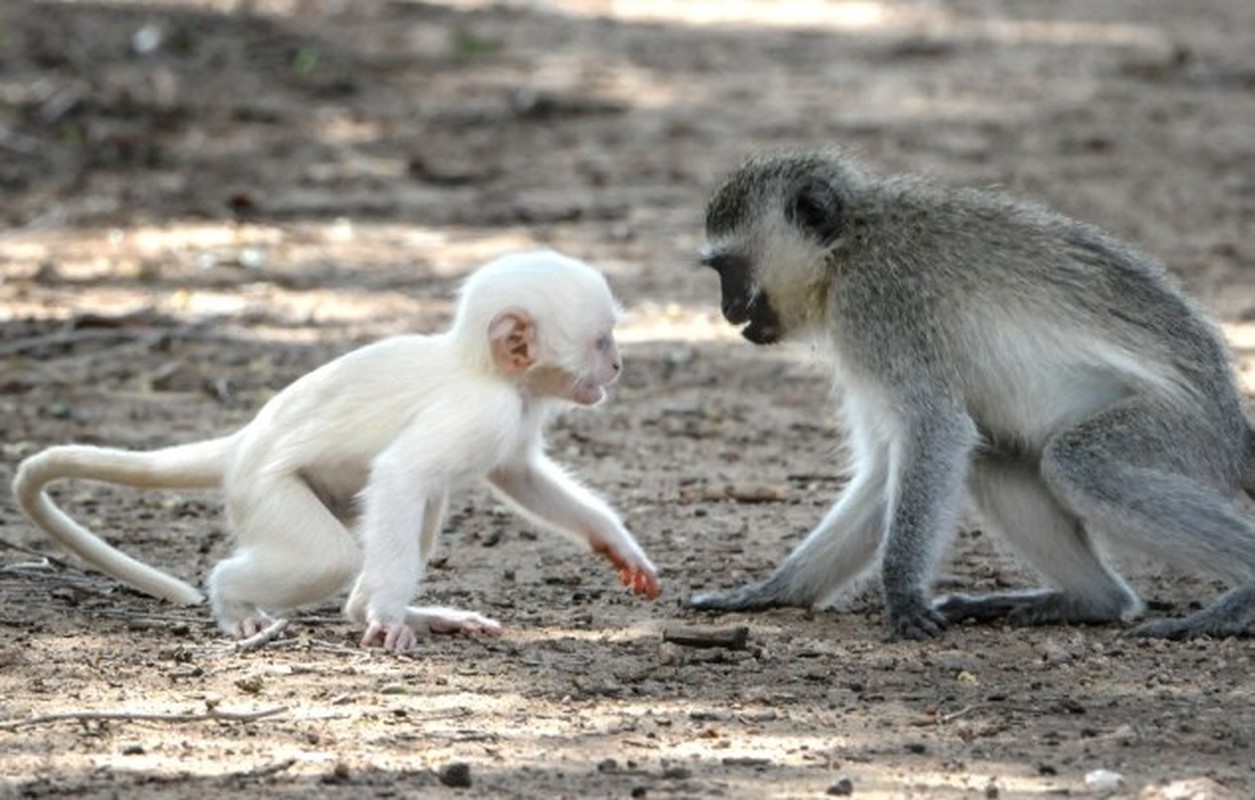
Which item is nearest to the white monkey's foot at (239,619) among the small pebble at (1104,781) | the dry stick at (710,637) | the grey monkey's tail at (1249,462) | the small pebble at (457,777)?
the dry stick at (710,637)

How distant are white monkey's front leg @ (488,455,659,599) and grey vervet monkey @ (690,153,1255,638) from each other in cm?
23

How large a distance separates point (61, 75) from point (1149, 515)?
33.6ft

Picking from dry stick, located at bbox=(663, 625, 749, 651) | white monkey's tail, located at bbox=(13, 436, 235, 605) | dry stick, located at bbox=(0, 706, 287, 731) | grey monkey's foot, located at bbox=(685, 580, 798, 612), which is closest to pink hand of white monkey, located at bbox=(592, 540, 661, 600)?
grey monkey's foot, located at bbox=(685, 580, 798, 612)

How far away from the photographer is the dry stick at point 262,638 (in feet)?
19.9

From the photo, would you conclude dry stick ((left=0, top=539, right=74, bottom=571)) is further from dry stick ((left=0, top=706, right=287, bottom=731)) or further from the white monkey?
dry stick ((left=0, top=706, right=287, bottom=731))

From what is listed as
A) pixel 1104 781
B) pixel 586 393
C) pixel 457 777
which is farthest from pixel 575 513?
pixel 1104 781

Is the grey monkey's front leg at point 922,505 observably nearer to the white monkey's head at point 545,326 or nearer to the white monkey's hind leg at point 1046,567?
the white monkey's hind leg at point 1046,567

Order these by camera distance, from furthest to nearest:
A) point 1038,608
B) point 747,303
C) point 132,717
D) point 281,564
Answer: point 747,303 → point 1038,608 → point 281,564 → point 132,717

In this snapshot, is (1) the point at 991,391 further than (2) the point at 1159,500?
Yes

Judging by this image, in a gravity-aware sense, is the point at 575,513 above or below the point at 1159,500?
below

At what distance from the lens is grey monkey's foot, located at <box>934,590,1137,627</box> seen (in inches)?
269

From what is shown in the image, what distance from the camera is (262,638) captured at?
20.0 ft

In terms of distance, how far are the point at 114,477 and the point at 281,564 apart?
66 centimetres

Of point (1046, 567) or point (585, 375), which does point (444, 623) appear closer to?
point (585, 375)
